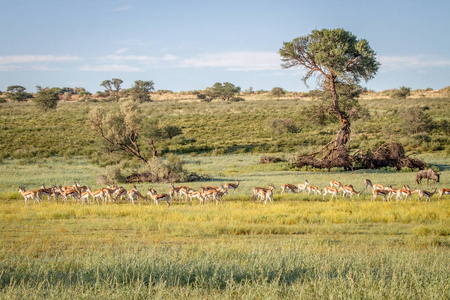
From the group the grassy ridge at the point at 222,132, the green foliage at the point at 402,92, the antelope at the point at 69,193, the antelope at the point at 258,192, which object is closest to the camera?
the antelope at the point at 258,192

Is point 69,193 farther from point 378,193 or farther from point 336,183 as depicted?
point 378,193

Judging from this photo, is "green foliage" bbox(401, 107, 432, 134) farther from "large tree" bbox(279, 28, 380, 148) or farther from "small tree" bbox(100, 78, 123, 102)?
"small tree" bbox(100, 78, 123, 102)

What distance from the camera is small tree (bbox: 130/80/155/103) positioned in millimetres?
104062

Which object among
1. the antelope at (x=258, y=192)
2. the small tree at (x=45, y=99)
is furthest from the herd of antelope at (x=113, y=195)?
the small tree at (x=45, y=99)

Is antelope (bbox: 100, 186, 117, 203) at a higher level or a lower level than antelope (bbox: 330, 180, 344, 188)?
lower

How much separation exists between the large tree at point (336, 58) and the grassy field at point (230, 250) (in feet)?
38.5

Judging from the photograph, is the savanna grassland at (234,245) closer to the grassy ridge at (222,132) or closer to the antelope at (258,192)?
the antelope at (258,192)

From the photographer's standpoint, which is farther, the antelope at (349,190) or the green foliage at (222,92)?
the green foliage at (222,92)

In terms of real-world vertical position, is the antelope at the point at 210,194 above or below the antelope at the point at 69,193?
above

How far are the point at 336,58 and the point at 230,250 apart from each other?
21.5 metres

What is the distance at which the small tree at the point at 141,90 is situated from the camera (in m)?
104

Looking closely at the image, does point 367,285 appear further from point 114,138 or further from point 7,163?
point 7,163

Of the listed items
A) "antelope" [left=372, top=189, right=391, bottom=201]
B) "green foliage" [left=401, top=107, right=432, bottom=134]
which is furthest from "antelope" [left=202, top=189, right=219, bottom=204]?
"green foliage" [left=401, top=107, right=432, bottom=134]

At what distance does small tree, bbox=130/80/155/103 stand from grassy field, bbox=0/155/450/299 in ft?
287
